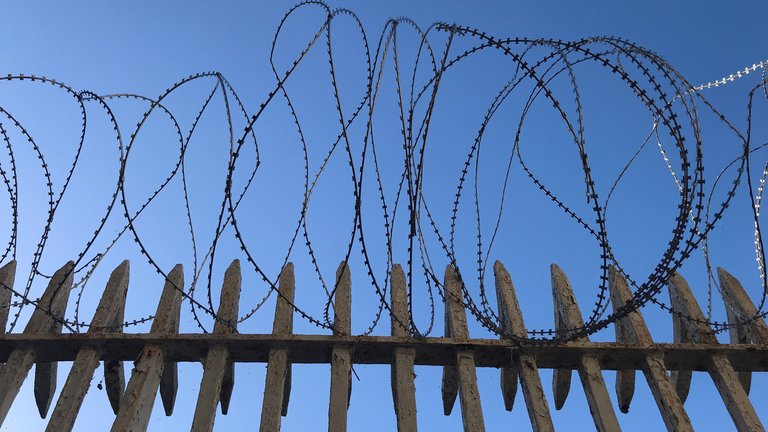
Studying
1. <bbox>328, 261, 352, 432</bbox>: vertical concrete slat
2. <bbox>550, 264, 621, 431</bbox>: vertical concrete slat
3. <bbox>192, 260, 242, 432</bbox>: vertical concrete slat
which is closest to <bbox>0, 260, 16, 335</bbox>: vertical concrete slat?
<bbox>192, 260, 242, 432</bbox>: vertical concrete slat

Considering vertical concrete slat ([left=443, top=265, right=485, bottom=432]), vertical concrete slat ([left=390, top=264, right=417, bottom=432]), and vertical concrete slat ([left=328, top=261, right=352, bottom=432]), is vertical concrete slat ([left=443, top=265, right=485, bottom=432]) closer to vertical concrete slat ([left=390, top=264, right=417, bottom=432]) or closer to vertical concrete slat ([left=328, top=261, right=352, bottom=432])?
vertical concrete slat ([left=390, top=264, right=417, bottom=432])

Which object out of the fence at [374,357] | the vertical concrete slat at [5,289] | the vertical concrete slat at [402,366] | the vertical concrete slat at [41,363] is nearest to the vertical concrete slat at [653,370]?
the fence at [374,357]

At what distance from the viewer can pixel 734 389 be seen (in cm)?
502

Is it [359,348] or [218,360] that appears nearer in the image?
[218,360]

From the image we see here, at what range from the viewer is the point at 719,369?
5.20 metres

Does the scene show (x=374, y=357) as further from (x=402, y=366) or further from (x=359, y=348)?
(x=402, y=366)

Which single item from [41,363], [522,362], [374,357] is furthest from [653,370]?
[41,363]

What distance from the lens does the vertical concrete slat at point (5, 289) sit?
557cm

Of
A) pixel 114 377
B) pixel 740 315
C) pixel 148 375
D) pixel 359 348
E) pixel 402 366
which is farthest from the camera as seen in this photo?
pixel 740 315

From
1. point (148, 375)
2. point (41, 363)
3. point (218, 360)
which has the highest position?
point (41, 363)

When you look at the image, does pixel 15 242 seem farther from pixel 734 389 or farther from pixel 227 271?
pixel 734 389

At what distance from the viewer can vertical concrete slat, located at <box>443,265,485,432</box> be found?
4.64 meters

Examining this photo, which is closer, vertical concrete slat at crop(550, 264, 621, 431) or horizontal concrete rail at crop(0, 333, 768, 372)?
vertical concrete slat at crop(550, 264, 621, 431)

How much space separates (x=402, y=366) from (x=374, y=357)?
9.9 inches
